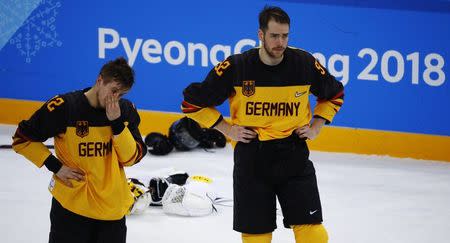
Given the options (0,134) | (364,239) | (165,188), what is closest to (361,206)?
(364,239)

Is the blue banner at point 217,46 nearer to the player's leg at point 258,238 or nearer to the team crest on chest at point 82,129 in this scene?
the player's leg at point 258,238

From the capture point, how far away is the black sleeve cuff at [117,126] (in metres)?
Answer: 4.38

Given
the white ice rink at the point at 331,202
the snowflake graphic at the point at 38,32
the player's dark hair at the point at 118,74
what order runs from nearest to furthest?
the player's dark hair at the point at 118,74 < the white ice rink at the point at 331,202 < the snowflake graphic at the point at 38,32

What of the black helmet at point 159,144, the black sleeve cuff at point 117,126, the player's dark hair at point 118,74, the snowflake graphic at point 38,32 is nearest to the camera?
the player's dark hair at point 118,74

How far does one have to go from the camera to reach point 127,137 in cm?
445

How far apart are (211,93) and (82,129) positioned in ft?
2.71

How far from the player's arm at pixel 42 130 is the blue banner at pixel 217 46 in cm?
424

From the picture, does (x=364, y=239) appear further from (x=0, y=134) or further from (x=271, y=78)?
(x=0, y=134)

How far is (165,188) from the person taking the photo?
6957 mm

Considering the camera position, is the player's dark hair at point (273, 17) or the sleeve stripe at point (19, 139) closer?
the sleeve stripe at point (19, 139)

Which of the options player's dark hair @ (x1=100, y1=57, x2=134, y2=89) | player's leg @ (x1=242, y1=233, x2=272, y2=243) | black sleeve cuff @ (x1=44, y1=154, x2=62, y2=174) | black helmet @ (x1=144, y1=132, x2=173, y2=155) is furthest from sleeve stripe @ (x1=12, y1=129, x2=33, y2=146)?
black helmet @ (x1=144, y1=132, x2=173, y2=155)

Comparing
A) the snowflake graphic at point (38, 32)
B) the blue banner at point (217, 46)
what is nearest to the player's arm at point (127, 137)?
the blue banner at point (217, 46)

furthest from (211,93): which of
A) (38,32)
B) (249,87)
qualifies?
(38,32)

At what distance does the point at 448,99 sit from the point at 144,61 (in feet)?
9.27
